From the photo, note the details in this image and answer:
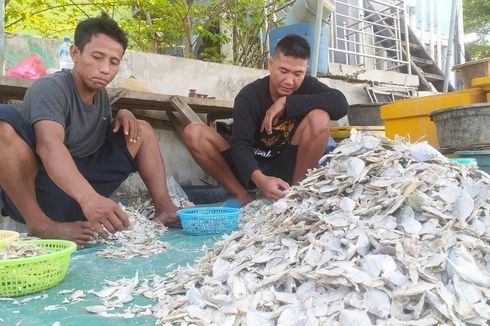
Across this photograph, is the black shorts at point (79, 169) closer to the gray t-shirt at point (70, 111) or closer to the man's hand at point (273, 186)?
the gray t-shirt at point (70, 111)

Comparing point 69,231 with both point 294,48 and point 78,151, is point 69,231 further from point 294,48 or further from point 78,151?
point 294,48

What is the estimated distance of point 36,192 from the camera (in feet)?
6.68

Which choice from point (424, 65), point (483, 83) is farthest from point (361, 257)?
point (424, 65)

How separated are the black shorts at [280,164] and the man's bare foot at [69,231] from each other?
1.03 meters

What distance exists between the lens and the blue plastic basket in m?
2.06

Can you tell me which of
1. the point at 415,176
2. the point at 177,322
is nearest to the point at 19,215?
the point at 177,322

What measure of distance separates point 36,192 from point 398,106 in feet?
8.87

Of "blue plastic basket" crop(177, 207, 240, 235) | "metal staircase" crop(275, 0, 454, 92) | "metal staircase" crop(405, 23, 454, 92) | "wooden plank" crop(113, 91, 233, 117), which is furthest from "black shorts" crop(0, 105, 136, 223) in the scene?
"metal staircase" crop(405, 23, 454, 92)

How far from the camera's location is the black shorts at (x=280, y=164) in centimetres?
267

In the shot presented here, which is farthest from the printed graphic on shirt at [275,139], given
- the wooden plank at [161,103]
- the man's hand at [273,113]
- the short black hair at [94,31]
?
the short black hair at [94,31]

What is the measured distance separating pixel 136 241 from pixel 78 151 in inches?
22.0

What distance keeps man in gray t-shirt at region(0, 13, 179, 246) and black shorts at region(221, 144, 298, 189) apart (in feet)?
1.79

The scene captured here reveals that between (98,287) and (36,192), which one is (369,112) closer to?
(36,192)

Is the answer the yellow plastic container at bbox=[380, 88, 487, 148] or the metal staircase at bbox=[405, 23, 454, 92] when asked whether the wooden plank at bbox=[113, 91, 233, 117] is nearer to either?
the yellow plastic container at bbox=[380, 88, 487, 148]
